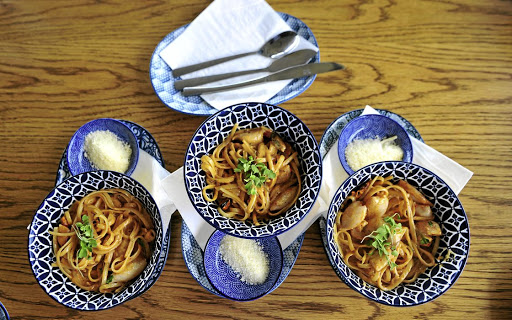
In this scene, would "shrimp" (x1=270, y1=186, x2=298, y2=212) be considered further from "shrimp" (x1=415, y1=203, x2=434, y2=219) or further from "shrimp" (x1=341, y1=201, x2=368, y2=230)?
"shrimp" (x1=415, y1=203, x2=434, y2=219)

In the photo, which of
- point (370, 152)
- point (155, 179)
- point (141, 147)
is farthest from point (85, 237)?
point (370, 152)

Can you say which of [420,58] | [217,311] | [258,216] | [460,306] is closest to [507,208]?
[460,306]

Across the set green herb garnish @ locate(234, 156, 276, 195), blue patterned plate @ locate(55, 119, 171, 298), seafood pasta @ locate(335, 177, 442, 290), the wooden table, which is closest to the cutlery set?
the wooden table

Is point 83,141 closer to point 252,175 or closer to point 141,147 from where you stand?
point 141,147

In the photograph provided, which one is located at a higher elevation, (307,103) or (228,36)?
(228,36)

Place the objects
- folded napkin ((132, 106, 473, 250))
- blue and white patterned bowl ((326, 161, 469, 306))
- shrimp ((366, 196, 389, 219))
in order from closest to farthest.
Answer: blue and white patterned bowl ((326, 161, 469, 306)), shrimp ((366, 196, 389, 219)), folded napkin ((132, 106, 473, 250))

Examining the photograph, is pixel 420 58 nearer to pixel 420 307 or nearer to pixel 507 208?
pixel 507 208
